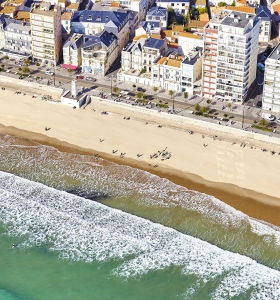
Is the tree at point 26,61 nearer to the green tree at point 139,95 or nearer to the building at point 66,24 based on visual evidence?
the building at point 66,24

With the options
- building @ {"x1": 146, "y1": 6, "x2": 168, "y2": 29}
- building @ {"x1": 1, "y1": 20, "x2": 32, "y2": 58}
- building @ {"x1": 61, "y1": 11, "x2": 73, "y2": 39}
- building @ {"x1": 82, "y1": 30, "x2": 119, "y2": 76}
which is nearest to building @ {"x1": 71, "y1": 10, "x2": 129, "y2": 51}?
building @ {"x1": 61, "y1": 11, "x2": 73, "y2": 39}

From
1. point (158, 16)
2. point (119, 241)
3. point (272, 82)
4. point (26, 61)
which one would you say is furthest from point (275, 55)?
point (26, 61)

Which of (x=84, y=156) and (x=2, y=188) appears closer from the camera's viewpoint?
(x=2, y=188)

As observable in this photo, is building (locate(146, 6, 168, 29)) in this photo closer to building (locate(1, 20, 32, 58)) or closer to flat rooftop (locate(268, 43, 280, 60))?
building (locate(1, 20, 32, 58))

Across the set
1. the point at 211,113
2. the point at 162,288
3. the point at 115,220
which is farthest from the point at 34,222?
the point at 211,113

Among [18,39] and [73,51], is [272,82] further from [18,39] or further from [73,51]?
[18,39]

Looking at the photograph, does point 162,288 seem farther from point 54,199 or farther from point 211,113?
point 211,113
